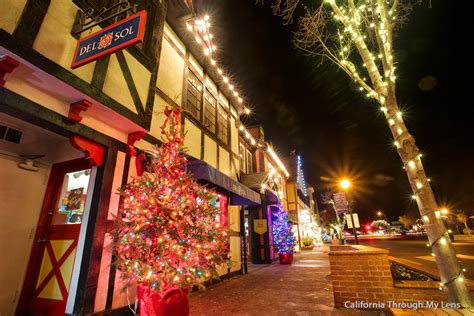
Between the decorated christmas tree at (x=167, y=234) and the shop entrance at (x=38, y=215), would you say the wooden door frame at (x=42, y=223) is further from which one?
the decorated christmas tree at (x=167, y=234)

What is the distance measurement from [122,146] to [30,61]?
2075 mm

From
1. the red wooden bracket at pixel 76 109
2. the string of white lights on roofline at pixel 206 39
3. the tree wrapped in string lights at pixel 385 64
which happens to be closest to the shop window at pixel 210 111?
the string of white lights on roofline at pixel 206 39

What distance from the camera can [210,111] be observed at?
29.7 feet

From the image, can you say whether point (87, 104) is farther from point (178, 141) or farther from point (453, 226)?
point (453, 226)

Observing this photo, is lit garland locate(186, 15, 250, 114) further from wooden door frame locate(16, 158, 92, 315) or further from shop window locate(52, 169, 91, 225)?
shop window locate(52, 169, 91, 225)

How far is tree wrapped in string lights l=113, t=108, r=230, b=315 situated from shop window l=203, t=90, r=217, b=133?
431 cm

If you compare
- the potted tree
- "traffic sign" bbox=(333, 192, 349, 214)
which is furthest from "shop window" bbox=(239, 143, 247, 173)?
the potted tree

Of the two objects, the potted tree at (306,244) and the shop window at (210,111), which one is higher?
the shop window at (210,111)

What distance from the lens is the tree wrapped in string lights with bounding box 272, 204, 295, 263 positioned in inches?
477

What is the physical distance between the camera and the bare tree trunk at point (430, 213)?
3304 millimetres

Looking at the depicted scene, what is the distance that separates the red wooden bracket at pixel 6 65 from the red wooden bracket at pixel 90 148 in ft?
3.95

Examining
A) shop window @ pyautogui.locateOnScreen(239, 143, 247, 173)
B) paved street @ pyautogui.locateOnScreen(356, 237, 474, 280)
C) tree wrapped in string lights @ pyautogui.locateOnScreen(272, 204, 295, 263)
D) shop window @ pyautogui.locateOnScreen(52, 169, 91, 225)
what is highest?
shop window @ pyautogui.locateOnScreen(239, 143, 247, 173)

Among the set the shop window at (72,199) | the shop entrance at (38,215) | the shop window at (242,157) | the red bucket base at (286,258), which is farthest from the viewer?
the red bucket base at (286,258)

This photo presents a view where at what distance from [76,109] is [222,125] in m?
6.42
